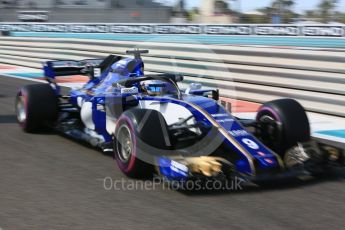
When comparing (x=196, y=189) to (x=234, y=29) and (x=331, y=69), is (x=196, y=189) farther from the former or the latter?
(x=234, y=29)

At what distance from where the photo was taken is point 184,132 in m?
5.44

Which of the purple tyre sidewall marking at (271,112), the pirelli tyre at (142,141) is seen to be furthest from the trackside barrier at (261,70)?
the pirelli tyre at (142,141)

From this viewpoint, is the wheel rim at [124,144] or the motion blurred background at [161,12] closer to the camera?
the wheel rim at [124,144]

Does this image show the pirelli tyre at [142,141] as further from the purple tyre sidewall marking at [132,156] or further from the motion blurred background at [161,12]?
the motion blurred background at [161,12]

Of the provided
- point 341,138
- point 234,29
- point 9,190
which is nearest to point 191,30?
point 234,29

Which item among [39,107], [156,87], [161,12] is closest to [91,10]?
[161,12]

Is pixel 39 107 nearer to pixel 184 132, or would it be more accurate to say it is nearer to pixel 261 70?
pixel 184 132

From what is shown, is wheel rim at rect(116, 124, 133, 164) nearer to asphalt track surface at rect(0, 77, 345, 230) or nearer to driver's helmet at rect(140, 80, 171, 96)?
asphalt track surface at rect(0, 77, 345, 230)

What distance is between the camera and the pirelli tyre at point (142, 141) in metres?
5.03

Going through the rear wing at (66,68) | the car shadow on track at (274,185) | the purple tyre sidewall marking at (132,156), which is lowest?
the car shadow on track at (274,185)

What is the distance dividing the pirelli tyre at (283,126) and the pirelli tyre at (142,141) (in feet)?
4.04

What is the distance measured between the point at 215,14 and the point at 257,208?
520 inches

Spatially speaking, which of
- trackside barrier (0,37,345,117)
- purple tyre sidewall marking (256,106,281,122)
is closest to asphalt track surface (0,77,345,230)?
purple tyre sidewall marking (256,106,281,122)

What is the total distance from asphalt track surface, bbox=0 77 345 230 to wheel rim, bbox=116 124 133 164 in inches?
7.7
